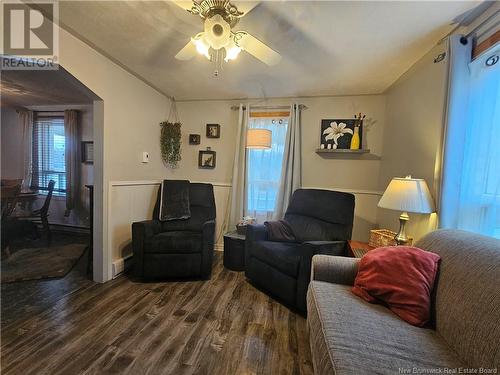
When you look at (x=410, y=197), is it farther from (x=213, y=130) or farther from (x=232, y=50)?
(x=213, y=130)

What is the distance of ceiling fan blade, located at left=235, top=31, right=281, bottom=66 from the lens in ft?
4.87

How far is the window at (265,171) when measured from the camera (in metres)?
3.28

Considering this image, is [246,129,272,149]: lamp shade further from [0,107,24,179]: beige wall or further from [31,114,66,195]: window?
[0,107,24,179]: beige wall

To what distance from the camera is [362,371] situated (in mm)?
856

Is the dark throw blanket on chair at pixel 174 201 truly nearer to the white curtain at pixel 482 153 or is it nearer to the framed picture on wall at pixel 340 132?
the framed picture on wall at pixel 340 132

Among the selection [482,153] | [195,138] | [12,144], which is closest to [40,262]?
[195,138]

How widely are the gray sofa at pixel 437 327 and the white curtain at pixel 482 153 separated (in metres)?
0.21

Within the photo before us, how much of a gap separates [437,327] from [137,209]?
9.63ft

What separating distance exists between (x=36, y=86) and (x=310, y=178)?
3941 millimetres

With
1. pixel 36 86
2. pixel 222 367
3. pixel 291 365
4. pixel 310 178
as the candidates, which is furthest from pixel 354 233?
pixel 36 86

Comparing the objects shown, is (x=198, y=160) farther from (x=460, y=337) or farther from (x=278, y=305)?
(x=460, y=337)

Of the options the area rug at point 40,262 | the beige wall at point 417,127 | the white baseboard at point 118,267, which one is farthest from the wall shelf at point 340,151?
the area rug at point 40,262

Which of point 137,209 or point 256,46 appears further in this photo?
→ point 137,209

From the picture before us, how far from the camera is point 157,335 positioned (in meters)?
1.69
